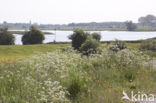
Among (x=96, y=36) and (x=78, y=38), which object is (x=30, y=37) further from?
(x=78, y=38)

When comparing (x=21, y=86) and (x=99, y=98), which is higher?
(x=21, y=86)

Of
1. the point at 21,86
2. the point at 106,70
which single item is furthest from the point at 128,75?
the point at 21,86

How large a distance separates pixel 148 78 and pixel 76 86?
132 inches

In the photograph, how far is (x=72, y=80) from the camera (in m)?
5.91

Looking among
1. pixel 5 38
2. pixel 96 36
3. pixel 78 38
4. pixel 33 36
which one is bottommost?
pixel 5 38

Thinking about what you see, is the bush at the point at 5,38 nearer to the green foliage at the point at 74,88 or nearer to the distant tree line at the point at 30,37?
the distant tree line at the point at 30,37

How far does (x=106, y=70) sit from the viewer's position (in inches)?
321

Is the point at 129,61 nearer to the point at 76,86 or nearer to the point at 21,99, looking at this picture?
the point at 76,86

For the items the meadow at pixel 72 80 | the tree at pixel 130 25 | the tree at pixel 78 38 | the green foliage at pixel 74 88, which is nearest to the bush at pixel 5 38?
the tree at pixel 78 38

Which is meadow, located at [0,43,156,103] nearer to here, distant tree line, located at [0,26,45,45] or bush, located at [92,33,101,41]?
bush, located at [92,33,101,41]

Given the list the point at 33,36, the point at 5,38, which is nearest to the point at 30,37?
the point at 33,36

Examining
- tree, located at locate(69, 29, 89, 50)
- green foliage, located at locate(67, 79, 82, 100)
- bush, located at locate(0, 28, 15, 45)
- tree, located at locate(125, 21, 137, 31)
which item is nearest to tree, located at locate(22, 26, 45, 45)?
bush, located at locate(0, 28, 15, 45)

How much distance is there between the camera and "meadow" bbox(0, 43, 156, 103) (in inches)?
186

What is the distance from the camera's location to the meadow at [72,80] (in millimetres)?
4719
